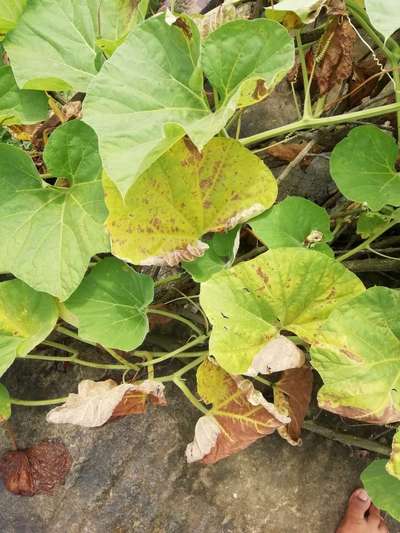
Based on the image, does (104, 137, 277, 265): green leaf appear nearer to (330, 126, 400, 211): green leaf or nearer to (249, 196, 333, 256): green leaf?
(249, 196, 333, 256): green leaf

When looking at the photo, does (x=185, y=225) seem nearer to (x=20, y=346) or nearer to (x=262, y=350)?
(x=262, y=350)

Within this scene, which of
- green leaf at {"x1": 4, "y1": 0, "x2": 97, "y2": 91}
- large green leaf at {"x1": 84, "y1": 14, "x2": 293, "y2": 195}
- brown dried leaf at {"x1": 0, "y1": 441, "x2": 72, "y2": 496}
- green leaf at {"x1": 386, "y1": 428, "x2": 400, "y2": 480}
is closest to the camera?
large green leaf at {"x1": 84, "y1": 14, "x2": 293, "y2": 195}

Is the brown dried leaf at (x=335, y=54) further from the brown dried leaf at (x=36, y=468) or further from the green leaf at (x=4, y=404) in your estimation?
the brown dried leaf at (x=36, y=468)

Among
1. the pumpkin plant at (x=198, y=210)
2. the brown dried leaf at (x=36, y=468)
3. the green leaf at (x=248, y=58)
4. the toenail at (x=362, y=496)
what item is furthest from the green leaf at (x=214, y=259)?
the toenail at (x=362, y=496)

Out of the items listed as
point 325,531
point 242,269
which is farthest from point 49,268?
point 325,531

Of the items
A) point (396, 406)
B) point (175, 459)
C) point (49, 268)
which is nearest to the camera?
point (396, 406)

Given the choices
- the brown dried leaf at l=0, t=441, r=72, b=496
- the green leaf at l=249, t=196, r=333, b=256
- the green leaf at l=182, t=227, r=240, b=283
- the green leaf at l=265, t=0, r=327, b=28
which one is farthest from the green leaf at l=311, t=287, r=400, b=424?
the brown dried leaf at l=0, t=441, r=72, b=496
